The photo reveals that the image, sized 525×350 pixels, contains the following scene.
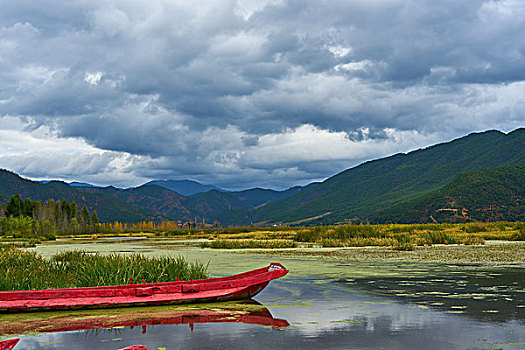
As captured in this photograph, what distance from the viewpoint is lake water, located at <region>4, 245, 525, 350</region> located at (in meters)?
11.5

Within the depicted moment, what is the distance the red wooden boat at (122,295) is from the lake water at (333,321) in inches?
13.3

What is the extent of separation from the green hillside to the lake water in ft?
515

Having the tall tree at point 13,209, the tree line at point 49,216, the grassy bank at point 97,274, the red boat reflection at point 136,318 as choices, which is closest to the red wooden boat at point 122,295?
the red boat reflection at point 136,318

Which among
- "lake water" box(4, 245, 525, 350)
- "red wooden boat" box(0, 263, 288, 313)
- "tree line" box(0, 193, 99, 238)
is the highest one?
"tree line" box(0, 193, 99, 238)

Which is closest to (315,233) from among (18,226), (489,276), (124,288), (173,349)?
(489,276)

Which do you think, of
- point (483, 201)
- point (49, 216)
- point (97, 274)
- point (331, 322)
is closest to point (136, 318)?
point (97, 274)

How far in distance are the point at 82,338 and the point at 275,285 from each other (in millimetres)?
11162

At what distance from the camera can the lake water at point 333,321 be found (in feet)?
37.8

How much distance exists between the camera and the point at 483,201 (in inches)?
6875

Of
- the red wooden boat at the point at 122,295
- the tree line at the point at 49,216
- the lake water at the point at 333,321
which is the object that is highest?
the tree line at the point at 49,216

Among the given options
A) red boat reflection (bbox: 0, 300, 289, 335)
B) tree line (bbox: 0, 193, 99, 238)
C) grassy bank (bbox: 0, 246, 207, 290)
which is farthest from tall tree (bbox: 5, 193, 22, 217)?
red boat reflection (bbox: 0, 300, 289, 335)

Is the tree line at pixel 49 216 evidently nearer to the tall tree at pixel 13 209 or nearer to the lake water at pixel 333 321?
the tall tree at pixel 13 209

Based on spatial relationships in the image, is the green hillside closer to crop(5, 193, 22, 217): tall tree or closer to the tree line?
the tree line

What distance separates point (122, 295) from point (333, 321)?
6.57 meters
